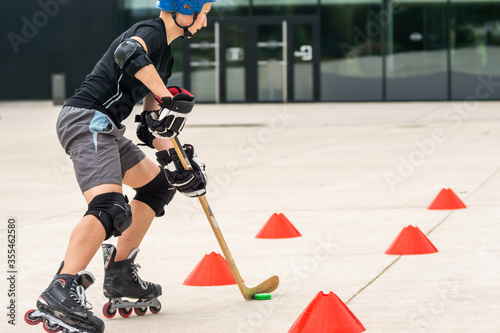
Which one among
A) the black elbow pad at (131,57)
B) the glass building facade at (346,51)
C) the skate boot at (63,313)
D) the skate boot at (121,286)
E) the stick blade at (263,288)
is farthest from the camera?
the glass building facade at (346,51)

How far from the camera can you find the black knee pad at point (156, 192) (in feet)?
14.3

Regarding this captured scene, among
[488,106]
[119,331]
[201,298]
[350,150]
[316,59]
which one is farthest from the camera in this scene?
[316,59]

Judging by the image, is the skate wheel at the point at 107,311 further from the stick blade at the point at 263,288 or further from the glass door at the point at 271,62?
the glass door at the point at 271,62

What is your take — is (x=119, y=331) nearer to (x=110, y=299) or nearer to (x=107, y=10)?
(x=110, y=299)

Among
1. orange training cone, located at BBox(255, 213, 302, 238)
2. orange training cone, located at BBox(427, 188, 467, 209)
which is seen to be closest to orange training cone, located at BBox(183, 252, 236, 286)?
orange training cone, located at BBox(255, 213, 302, 238)

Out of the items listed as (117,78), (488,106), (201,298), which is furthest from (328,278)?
(488,106)

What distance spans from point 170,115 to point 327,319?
3.69 ft

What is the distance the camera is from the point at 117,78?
160 inches

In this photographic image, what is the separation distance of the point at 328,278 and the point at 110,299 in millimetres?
1340

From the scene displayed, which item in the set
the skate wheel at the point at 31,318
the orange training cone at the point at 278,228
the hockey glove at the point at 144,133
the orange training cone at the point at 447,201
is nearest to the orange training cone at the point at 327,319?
the skate wheel at the point at 31,318

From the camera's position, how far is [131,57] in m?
3.85

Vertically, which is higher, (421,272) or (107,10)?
(107,10)

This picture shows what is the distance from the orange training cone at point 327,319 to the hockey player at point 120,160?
78 cm

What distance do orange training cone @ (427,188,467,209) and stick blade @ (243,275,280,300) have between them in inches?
120
